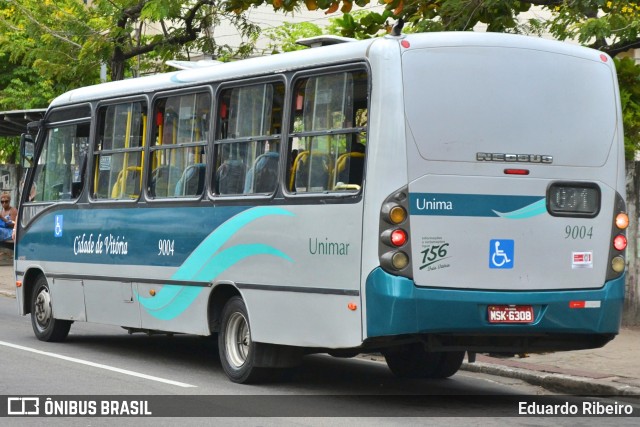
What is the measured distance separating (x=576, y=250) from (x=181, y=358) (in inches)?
199

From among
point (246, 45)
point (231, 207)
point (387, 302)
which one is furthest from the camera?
point (246, 45)

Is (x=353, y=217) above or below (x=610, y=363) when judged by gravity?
above

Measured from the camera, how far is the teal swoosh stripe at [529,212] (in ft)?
33.4

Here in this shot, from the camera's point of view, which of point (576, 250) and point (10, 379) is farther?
point (10, 379)

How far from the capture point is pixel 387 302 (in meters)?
9.84

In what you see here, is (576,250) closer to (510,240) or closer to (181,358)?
(510,240)

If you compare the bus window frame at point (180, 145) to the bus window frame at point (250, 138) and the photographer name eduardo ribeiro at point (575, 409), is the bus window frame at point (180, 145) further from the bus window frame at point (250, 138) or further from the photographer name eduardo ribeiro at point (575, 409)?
the photographer name eduardo ribeiro at point (575, 409)

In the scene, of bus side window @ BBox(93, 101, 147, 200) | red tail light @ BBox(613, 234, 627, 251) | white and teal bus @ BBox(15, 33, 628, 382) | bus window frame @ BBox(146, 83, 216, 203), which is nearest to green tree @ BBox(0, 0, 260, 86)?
bus side window @ BBox(93, 101, 147, 200)

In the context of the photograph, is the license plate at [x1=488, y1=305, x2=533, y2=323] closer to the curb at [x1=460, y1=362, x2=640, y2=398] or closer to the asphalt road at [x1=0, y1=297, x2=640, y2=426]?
the asphalt road at [x1=0, y1=297, x2=640, y2=426]

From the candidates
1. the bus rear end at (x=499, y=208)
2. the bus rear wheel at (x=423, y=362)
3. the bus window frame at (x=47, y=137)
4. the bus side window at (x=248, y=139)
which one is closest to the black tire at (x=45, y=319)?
the bus window frame at (x=47, y=137)

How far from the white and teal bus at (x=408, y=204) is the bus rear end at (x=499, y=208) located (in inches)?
0.5

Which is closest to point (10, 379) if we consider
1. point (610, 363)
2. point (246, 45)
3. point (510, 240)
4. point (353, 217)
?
point (353, 217)

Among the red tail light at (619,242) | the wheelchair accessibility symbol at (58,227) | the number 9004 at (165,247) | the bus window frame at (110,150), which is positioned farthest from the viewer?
the wheelchair accessibility symbol at (58,227)

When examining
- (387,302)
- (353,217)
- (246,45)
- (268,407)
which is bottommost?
(268,407)
